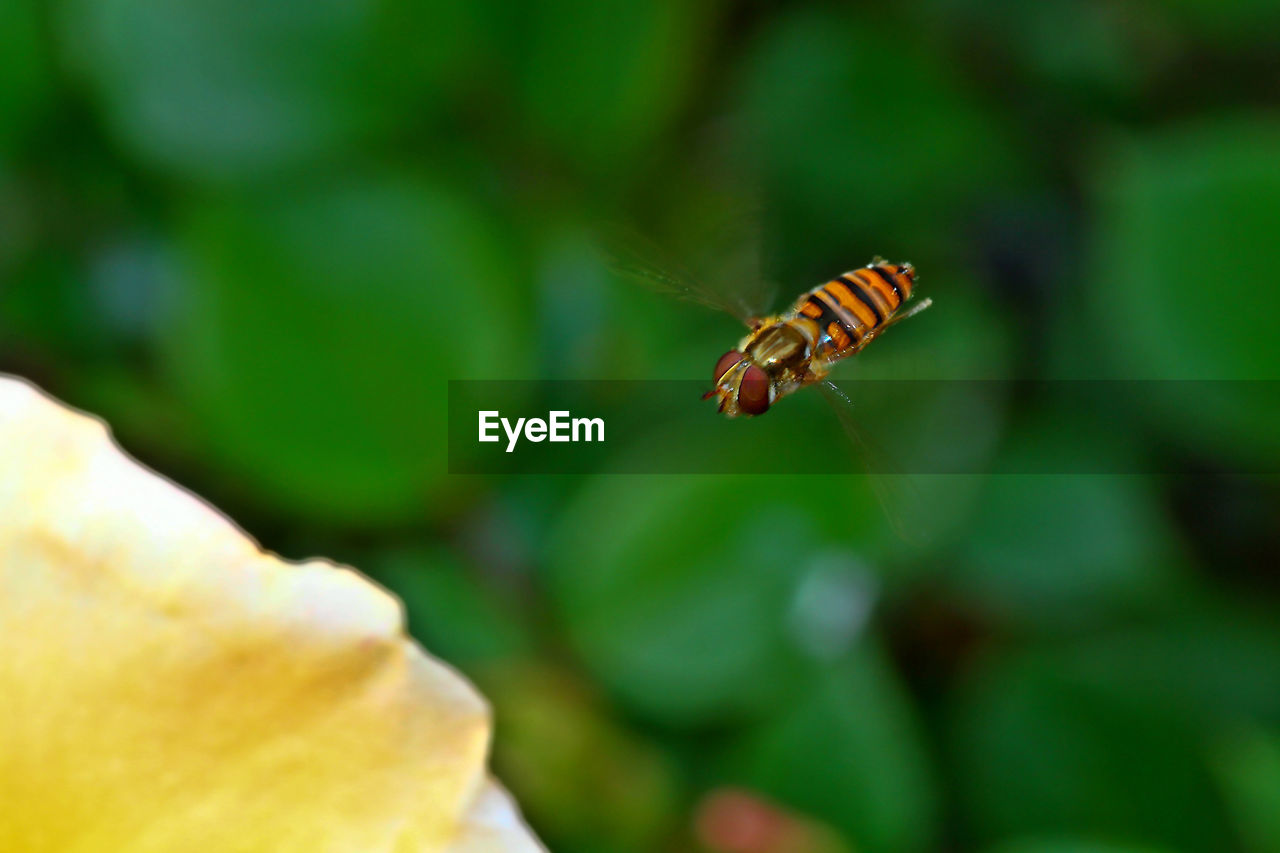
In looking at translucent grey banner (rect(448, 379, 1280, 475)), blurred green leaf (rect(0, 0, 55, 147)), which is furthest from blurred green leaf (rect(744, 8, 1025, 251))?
blurred green leaf (rect(0, 0, 55, 147))

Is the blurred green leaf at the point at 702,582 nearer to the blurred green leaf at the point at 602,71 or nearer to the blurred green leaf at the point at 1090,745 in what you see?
the blurred green leaf at the point at 1090,745

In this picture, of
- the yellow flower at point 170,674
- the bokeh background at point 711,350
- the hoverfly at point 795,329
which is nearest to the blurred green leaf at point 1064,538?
the bokeh background at point 711,350

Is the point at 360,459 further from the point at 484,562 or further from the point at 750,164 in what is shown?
the point at 750,164

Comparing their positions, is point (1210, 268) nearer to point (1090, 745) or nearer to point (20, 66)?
point (1090, 745)

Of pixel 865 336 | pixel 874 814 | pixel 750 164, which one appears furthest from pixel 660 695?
pixel 750 164

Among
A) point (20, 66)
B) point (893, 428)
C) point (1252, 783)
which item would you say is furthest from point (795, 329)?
point (20, 66)

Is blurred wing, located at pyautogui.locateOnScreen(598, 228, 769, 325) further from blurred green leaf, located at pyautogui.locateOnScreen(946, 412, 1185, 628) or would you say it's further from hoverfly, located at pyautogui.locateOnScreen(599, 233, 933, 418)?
blurred green leaf, located at pyautogui.locateOnScreen(946, 412, 1185, 628)
